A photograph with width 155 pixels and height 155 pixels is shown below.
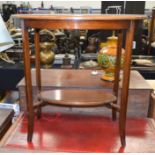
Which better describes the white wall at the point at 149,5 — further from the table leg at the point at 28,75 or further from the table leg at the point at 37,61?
the table leg at the point at 28,75

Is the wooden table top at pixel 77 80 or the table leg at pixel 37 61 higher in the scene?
the table leg at pixel 37 61

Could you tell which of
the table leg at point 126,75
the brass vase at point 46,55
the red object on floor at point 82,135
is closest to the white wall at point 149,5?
the brass vase at point 46,55

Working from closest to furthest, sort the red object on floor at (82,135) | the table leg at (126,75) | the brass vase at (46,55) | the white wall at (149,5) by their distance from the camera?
the table leg at (126,75) → the red object on floor at (82,135) → the brass vase at (46,55) → the white wall at (149,5)

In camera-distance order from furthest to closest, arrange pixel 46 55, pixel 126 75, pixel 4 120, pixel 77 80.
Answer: pixel 46 55 → pixel 77 80 → pixel 4 120 → pixel 126 75

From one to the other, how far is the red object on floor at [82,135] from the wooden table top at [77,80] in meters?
0.16

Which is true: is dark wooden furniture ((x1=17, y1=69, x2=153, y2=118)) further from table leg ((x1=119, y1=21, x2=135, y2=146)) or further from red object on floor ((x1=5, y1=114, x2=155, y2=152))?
table leg ((x1=119, y1=21, x2=135, y2=146))

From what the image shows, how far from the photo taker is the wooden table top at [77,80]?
1187 millimetres

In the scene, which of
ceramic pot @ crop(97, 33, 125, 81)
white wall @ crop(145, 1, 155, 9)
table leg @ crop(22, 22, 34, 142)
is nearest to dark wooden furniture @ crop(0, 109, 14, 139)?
table leg @ crop(22, 22, 34, 142)

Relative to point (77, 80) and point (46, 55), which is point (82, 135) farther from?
point (46, 55)

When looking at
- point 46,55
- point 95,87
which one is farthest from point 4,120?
point 46,55

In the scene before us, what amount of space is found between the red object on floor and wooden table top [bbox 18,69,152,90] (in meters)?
0.16

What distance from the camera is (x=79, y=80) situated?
4.15 ft

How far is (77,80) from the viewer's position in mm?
1264

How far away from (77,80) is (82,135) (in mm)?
335
